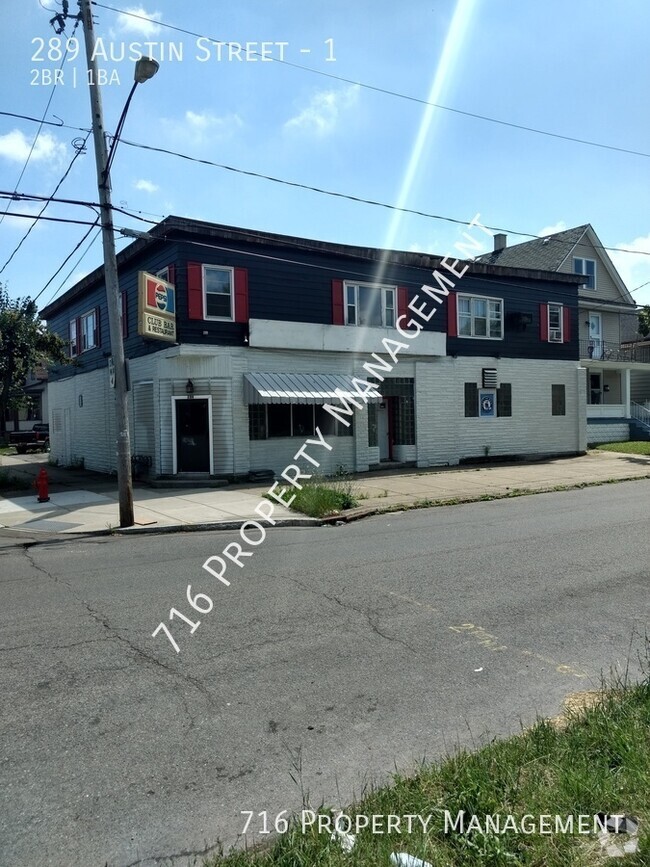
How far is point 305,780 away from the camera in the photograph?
11.3ft

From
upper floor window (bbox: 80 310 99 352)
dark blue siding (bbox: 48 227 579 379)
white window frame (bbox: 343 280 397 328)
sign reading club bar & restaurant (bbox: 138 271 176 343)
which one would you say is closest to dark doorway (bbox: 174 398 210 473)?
dark blue siding (bbox: 48 227 579 379)

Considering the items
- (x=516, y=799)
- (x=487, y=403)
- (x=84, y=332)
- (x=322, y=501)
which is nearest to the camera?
(x=516, y=799)

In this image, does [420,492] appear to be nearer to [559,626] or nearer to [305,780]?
[559,626]

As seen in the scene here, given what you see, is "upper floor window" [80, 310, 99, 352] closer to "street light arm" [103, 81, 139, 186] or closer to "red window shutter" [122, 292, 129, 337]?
"red window shutter" [122, 292, 129, 337]

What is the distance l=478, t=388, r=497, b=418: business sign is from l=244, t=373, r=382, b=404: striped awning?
17.2 feet

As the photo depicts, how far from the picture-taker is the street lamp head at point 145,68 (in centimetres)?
998

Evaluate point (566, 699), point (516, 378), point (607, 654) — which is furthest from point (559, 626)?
point (516, 378)

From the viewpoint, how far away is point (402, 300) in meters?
20.5

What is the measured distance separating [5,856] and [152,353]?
16.4m

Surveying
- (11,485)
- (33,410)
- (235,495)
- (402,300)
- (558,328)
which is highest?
(402,300)

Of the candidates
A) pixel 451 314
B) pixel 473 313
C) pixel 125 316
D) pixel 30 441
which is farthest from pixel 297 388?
pixel 30 441

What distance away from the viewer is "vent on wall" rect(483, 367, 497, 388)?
894 inches

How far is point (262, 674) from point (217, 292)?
14.2m

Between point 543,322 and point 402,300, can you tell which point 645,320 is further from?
point 402,300
